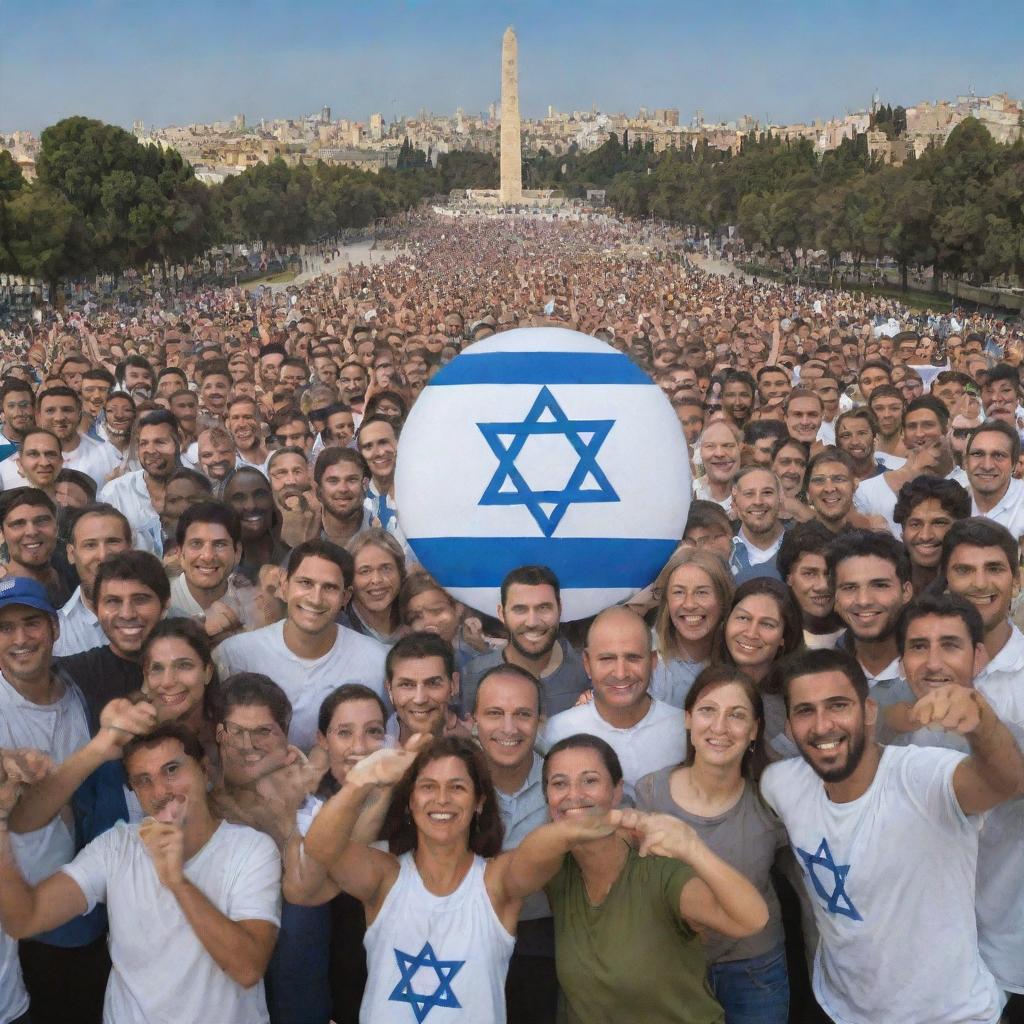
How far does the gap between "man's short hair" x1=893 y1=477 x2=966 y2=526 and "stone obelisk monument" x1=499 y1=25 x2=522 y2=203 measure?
118462 mm

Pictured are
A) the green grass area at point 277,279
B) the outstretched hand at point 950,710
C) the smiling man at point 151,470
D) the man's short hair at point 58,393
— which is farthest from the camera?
the green grass area at point 277,279

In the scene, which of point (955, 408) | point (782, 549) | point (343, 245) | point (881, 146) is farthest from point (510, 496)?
point (881, 146)

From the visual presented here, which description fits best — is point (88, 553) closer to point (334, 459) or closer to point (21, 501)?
point (21, 501)

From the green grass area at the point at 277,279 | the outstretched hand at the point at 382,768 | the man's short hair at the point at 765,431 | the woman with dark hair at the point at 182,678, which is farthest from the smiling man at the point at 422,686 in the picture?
the green grass area at the point at 277,279

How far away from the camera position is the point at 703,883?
9.24 feet

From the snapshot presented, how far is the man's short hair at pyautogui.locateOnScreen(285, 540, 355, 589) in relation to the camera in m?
4.12

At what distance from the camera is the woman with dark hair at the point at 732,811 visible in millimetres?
3174

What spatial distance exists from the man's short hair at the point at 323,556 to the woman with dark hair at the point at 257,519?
1.23 m

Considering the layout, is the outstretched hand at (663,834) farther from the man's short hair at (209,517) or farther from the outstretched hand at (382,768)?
the man's short hair at (209,517)

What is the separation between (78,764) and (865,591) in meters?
2.42

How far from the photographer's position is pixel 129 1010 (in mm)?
3092

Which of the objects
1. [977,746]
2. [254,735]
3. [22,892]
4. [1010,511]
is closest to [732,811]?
[977,746]

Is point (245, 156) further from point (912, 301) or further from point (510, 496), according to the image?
point (510, 496)

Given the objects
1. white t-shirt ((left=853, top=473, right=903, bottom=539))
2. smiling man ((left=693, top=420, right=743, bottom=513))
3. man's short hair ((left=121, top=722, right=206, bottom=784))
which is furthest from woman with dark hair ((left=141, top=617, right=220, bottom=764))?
white t-shirt ((left=853, top=473, right=903, bottom=539))
